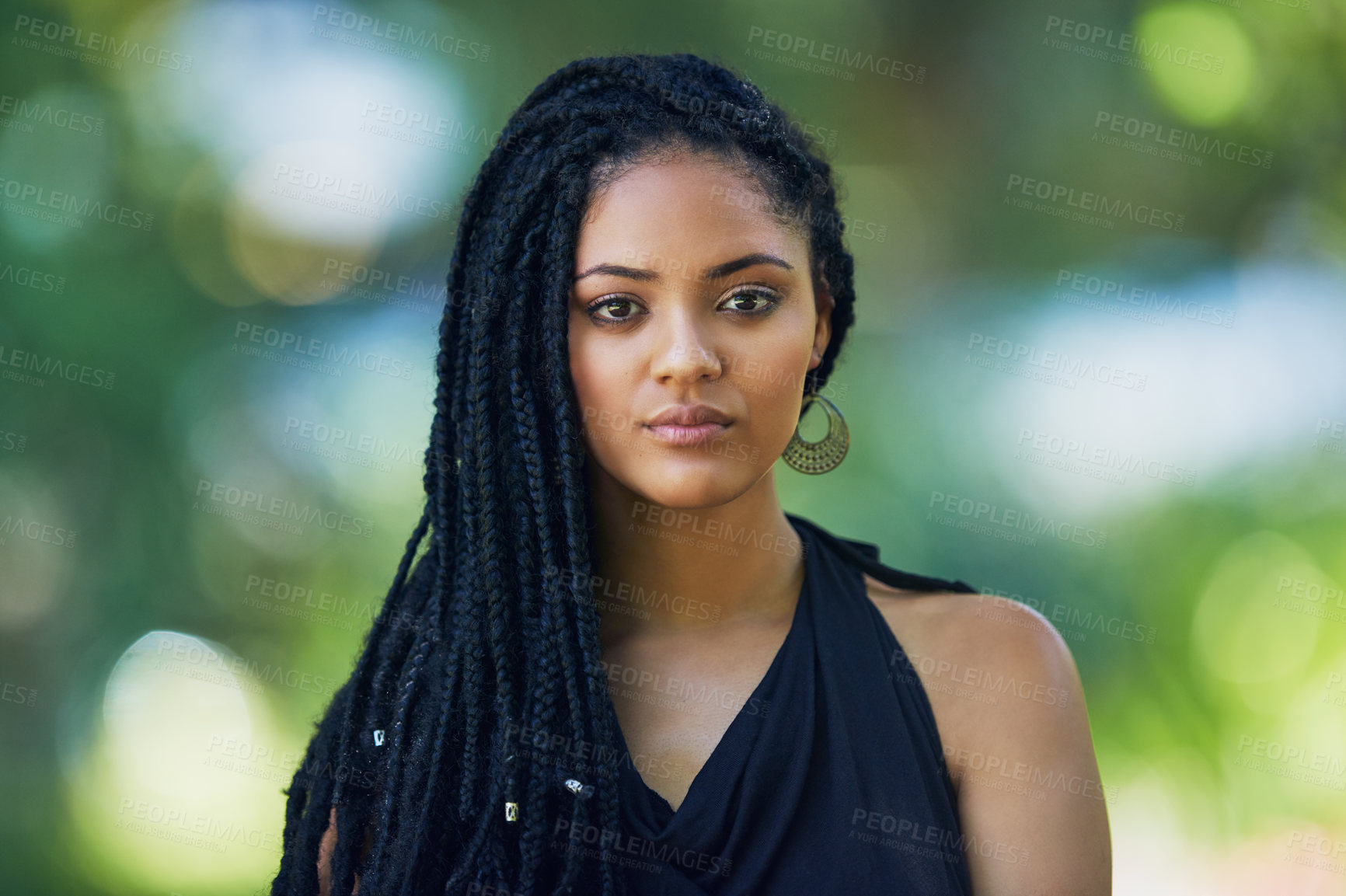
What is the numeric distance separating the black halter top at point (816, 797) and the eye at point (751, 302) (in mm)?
594

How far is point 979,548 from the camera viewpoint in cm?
340

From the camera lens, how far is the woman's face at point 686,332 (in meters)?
1.66

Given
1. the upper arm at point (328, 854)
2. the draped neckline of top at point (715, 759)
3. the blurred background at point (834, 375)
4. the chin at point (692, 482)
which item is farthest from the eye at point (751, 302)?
the blurred background at point (834, 375)

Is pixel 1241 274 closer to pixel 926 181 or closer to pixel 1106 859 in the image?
pixel 926 181

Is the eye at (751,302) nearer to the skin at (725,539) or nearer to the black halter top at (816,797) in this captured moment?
the skin at (725,539)

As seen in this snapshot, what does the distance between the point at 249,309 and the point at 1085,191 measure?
269 centimetres

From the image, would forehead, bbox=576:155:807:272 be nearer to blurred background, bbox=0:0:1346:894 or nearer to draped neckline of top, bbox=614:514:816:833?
draped neckline of top, bbox=614:514:816:833

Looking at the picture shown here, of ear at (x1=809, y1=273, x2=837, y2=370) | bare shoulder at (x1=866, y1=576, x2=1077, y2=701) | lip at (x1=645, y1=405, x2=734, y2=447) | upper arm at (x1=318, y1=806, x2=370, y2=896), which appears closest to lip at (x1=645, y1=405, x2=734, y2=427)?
lip at (x1=645, y1=405, x2=734, y2=447)

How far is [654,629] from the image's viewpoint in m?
1.94

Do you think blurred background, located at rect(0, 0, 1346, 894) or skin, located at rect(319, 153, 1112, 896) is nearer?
skin, located at rect(319, 153, 1112, 896)

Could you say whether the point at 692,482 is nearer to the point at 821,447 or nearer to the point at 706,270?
the point at 706,270

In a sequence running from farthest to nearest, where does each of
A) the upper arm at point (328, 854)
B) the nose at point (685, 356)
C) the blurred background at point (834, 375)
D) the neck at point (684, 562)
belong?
the blurred background at point (834, 375) < the neck at point (684, 562) < the upper arm at point (328, 854) < the nose at point (685, 356)

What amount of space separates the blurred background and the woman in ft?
4.37

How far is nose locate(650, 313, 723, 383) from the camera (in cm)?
163
